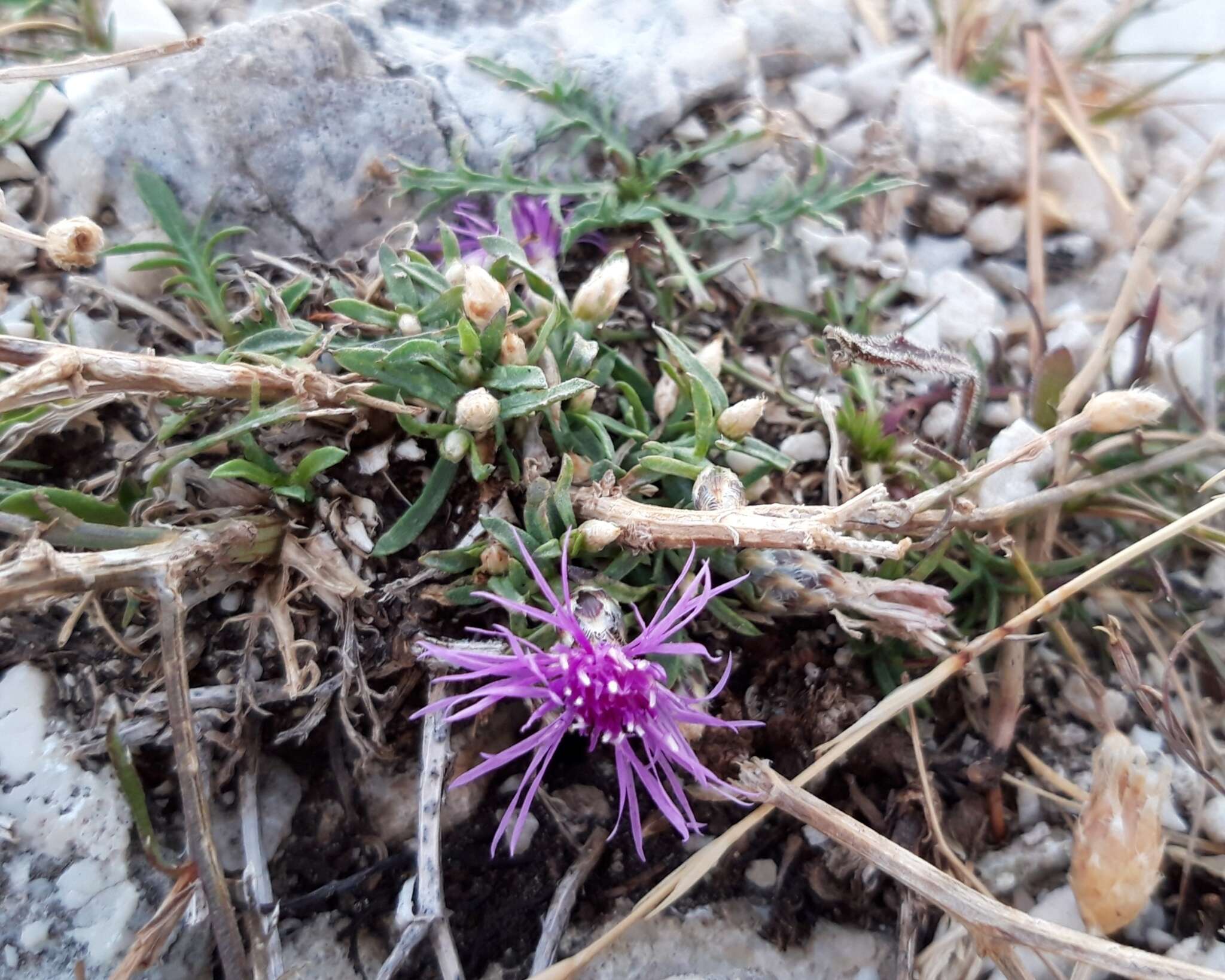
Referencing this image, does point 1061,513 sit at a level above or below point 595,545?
below

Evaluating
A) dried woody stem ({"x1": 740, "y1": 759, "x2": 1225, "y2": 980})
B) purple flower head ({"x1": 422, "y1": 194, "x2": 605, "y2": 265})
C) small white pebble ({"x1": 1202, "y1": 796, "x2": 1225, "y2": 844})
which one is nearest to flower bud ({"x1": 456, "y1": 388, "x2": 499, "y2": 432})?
purple flower head ({"x1": 422, "y1": 194, "x2": 605, "y2": 265})

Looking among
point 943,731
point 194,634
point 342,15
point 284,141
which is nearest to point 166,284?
point 284,141

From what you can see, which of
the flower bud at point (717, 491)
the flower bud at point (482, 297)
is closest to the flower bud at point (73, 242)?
the flower bud at point (482, 297)

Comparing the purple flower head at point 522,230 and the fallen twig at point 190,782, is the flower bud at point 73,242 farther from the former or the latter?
the purple flower head at point 522,230

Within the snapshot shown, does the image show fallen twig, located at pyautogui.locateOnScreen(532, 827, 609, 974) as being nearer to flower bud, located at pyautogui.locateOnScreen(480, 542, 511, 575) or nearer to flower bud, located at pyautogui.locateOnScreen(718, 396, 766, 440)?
flower bud, located at pyautogui.locateOnScreen(480, 542, 511, 575)

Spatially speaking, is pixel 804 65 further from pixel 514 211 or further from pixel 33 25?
pixel 33 25

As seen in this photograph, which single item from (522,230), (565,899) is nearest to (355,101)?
(522,230)

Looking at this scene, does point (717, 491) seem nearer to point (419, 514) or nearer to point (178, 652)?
point (419, 514)
